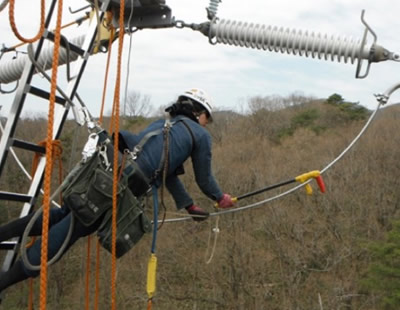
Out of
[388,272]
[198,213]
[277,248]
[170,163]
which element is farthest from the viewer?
[277,248]

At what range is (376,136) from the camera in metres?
25.8

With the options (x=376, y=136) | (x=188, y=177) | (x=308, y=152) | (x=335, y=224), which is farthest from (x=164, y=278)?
(x=376, y=136)

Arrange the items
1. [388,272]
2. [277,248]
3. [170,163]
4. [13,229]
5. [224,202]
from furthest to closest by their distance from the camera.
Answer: [277,248] → [388,272] → [224,202] → [170,163] → [13,229]

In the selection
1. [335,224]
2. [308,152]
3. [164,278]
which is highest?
[308,152]

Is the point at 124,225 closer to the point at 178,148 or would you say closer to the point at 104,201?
the point at 104,201

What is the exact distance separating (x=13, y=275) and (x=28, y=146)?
738 mm

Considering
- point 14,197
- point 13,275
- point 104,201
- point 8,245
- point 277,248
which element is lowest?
point 13,275

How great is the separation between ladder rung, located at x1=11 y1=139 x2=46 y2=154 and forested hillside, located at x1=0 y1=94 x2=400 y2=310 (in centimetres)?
1126

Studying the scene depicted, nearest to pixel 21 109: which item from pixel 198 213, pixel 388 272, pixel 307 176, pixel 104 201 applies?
pixel 104 201

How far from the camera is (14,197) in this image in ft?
10.1

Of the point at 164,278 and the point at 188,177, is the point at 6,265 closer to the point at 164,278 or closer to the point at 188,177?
the point at 164,278

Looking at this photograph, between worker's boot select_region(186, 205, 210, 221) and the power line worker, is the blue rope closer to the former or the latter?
the power line worker

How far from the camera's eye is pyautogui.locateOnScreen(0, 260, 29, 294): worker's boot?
2.94 m

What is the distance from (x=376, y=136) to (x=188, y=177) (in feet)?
32.5
